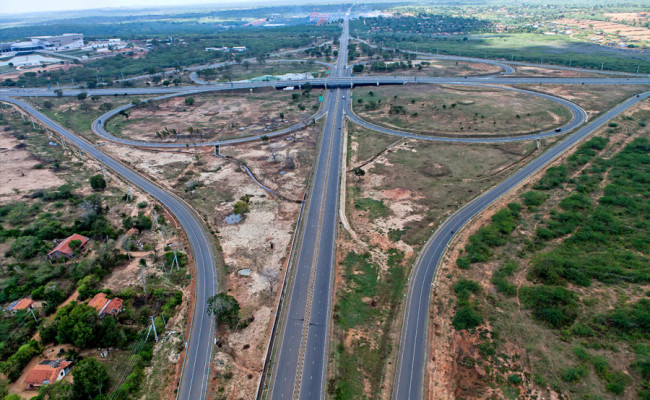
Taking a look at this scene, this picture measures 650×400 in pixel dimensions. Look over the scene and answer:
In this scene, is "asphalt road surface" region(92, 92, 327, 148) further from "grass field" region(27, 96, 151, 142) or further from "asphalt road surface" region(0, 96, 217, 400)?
"asphalt road surface" region(0, 96, 217, 400)

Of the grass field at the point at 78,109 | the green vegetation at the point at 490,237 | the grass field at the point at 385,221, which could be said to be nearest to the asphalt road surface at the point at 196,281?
the grass field at the point at 385,221

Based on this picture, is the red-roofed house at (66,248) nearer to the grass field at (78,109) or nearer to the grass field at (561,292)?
the grass field at (78,109)

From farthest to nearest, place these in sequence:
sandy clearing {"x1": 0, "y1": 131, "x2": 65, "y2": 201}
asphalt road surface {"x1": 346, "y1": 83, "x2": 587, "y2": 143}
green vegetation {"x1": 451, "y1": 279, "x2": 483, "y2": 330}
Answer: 1. asphalt road surface {"x1": 346, "y1": 83, "x2": 587, "y2": 143}
2. sandy clearing {"x1": 0, "y1": 131, "x2": 65, "y2": 201}
3. green vegetation {"x1": 451, "y1": 279, "x2": 483, "y2": 330}

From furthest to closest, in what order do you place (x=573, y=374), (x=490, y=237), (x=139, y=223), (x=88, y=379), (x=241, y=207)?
1. (x=241, y=207)
2. (x=139, y=223)
3. (x=490, y=237)
4. (x=88, y=379)
5. (x=573, y=374)

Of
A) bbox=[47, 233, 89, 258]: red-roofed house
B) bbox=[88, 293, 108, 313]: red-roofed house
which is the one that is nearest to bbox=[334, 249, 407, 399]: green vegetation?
bbox=[88, 293, 108, 313]: red-roofed house

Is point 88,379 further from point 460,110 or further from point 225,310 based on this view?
point 460,110

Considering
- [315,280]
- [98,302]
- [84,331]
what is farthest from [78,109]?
[315,280]
